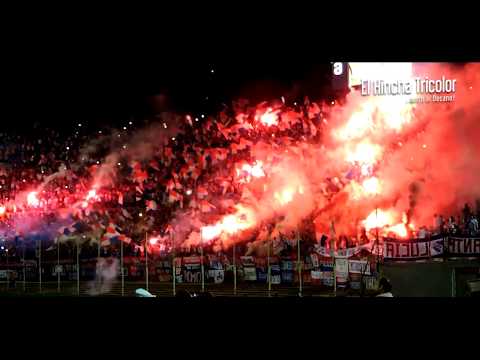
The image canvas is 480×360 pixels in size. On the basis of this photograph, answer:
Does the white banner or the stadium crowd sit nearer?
the white banner

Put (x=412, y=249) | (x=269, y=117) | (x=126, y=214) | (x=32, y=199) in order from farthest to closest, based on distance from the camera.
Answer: (x=32, y=199), (x=126, y=214), (x=269, y=117), (x=412, y=249)

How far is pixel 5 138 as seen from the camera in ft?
31.3

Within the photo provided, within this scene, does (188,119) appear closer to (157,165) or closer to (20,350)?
(157,165)

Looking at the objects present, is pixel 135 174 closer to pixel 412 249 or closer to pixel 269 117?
pixel 269 117

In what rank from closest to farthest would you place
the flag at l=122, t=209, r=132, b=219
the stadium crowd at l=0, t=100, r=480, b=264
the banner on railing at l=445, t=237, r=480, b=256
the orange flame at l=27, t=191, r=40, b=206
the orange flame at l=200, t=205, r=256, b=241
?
the banner on railing at l=445, t=237, r=480, b=256, the orange flame at l=200, t=205, r=256, b=241, the stadium crowd at l=0, t=100, r=480, b=264, the flag at l=122, t=209, r=132, b=219, the orange flame at l=27, t=191, r=40, b=206

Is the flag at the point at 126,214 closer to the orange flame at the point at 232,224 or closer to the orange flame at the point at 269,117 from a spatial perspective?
the orange flame at the point at 232,224

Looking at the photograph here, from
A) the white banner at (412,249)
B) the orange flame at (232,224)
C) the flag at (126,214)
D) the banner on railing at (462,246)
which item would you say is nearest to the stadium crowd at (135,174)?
the flag at (126,214)

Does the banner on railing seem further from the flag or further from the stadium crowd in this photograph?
the flag

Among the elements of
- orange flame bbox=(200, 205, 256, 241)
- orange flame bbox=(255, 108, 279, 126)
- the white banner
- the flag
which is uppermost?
orange flame bbox=(255, 108, 279, 126)

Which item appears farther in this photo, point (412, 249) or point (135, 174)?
point (135, 174)

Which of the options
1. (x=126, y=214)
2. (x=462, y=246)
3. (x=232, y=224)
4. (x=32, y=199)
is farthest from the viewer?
(x=32, y=199)

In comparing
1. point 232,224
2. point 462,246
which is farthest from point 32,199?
point 462,246

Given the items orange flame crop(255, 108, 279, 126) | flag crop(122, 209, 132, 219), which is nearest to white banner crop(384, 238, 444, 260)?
orange flame crop(255, 108, 279, 126)

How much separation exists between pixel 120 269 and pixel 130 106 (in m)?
2.52
